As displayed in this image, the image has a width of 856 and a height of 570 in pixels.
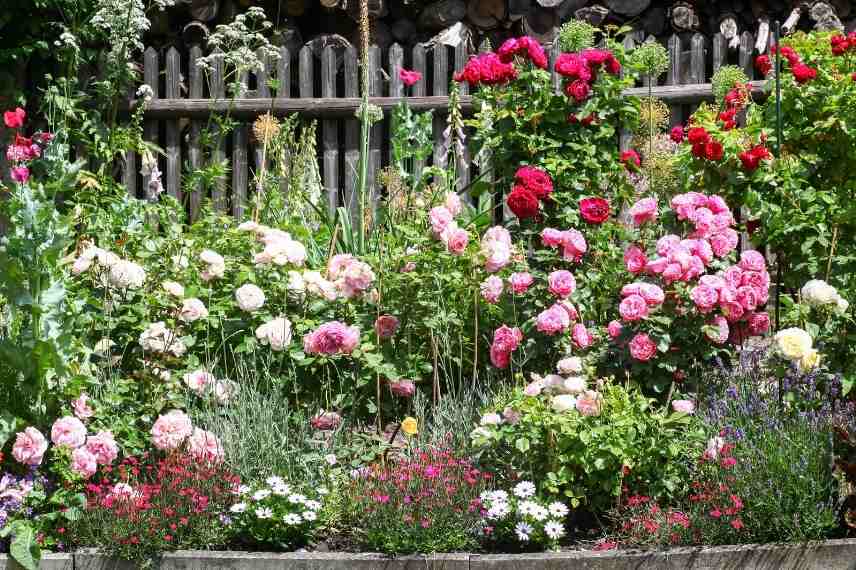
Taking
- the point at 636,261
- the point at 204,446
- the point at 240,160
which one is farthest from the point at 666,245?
the point at 240,160

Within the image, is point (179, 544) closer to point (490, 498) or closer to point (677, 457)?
point (490, 498)

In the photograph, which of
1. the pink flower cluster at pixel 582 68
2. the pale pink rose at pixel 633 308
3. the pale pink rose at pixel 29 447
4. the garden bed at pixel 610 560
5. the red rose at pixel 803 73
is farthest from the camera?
the red rose at pixel 803 73

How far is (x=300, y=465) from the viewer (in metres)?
3.95

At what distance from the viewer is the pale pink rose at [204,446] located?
3.82 m

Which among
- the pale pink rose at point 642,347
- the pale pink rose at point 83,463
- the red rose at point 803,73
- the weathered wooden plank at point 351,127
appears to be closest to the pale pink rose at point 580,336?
the pale pink rose at point 642,347

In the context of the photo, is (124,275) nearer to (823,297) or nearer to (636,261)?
(636,261)

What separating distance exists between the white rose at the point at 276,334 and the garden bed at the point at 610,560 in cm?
88

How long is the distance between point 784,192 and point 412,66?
325cm

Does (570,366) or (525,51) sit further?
(525,51)

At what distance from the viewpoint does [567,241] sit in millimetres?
4168

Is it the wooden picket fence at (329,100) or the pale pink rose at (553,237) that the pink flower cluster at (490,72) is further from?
the wooden picket fence at (329,100)

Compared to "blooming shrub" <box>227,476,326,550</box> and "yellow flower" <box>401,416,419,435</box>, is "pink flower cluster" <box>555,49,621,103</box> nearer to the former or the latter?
"yellow flower" <box>401,416,419,435</box>

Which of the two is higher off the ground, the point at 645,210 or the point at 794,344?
the point at 645,210

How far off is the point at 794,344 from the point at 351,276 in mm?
1529
